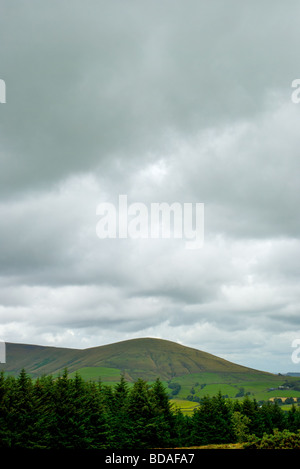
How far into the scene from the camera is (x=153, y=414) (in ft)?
185

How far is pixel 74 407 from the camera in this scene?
5109cm

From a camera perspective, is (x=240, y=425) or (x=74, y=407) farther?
(x=240, y=425)

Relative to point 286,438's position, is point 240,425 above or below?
below
